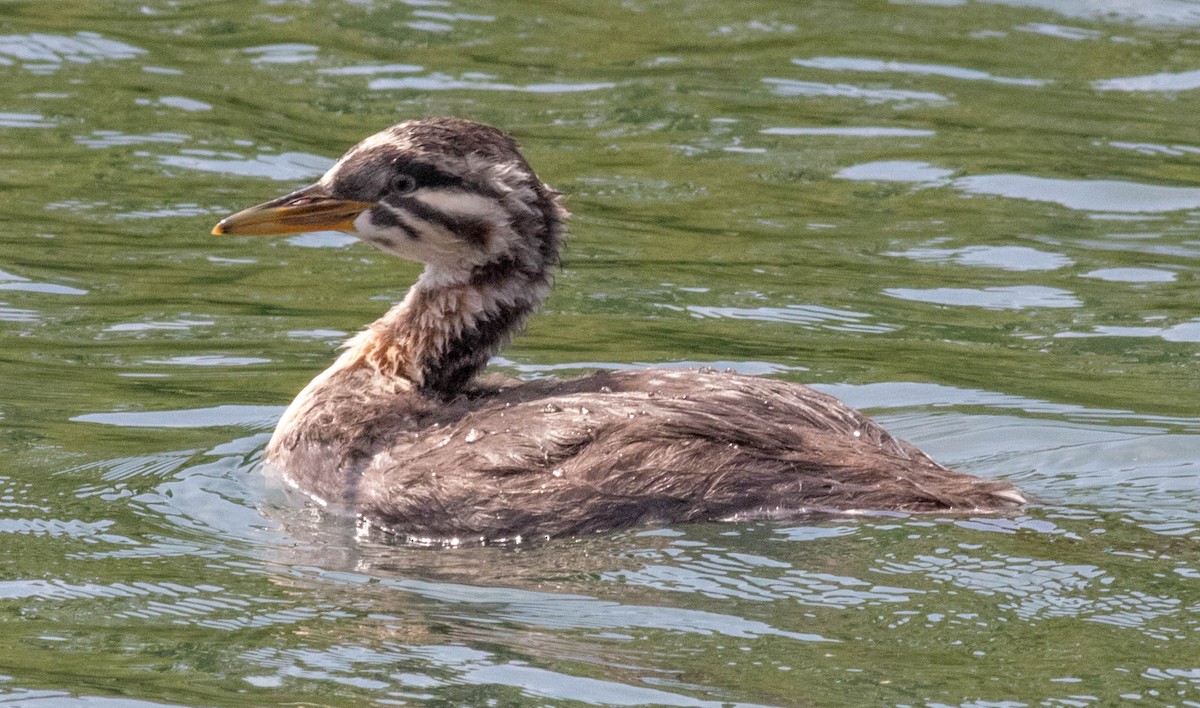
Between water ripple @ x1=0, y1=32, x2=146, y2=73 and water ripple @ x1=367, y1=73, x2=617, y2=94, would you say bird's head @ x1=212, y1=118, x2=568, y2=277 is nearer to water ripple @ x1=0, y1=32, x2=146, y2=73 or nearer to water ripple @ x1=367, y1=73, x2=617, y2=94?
water ripple @ x1=367, y1=73, x2=617, y2=94

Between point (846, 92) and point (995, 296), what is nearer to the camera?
point (995, 296)

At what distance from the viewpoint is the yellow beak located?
368 inches

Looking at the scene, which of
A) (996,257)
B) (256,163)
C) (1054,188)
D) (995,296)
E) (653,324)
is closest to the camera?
(653,324)

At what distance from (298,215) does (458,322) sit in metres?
0.88

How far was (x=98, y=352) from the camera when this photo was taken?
11203 millimetres

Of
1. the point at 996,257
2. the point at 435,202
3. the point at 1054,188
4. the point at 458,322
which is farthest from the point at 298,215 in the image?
the point at 1054,188

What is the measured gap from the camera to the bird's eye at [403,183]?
932 centimetres

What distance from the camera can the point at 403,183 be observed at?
30.6ft

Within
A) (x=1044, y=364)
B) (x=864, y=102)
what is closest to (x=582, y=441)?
(x=1044, y=364)

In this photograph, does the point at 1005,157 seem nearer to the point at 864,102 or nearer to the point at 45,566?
the point at 864,102

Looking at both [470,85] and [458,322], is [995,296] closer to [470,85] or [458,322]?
[458,322]

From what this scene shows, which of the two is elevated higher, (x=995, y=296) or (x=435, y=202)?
(x=435, y=202)

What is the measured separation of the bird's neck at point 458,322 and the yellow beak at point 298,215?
48 cm

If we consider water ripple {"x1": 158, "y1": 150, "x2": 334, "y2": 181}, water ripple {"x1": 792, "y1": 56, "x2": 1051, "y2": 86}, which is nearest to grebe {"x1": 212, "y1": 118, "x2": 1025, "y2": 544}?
water ripple {"x1": 158, "y1": 150, "x2": 334, "y2": 181}
